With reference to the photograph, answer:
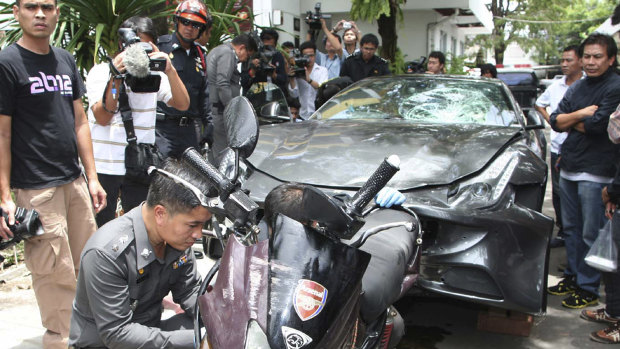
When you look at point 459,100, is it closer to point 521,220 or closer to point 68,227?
point 521,220

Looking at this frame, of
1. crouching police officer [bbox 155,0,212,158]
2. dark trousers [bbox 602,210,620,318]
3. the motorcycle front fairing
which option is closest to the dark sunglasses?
crouching police officer [bbox 155,0,212,158]

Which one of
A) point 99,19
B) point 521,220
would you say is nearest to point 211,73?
point 99,19

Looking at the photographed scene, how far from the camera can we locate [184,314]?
2.52m

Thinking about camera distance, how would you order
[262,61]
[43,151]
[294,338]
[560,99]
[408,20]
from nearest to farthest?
1. [294,338]
2. [43,151]
3. [560,99]
4. [262,61]
5. [408,20]

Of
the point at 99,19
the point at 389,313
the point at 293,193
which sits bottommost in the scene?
the point at 389,313

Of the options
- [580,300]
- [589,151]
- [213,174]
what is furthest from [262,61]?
[213,174]

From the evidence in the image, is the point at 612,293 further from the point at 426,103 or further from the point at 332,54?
the point at 332,54

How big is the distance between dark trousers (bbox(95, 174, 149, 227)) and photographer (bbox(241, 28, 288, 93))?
10.2 ft

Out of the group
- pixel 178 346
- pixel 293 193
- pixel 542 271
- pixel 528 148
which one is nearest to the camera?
pixel 293 193

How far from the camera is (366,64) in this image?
753 centimetres

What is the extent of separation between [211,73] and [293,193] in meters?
4.17

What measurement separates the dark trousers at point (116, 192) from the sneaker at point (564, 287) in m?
3.05

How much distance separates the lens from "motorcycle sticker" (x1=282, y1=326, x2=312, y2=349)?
1505 millimetres

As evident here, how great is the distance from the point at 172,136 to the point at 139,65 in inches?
41.4
